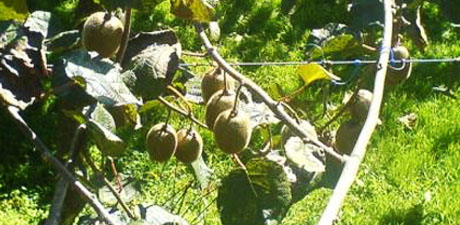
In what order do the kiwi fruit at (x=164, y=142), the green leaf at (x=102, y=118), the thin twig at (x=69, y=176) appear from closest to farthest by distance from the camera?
1. the thin twig at (x=69, y=176)
2. the green leaf at (x=102, y=118)
3. the kiwi fruit at (x=164, y=142)

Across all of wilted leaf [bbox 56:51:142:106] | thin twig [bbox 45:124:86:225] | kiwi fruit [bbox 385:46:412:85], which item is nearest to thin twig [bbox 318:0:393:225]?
kiwi fruit [bbox 385:46:412:85]

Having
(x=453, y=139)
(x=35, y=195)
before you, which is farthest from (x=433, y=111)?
(x=35, y=195)

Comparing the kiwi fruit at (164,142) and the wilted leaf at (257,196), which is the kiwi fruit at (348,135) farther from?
the kiwi fruit at (164,142)

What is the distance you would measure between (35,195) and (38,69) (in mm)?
2592

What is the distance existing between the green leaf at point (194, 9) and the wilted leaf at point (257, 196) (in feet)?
0.77

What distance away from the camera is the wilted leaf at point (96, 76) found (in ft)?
3.79

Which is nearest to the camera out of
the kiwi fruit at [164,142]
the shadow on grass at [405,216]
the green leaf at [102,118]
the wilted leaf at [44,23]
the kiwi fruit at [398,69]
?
the green leaf at [102,118]

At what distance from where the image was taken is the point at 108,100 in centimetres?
115

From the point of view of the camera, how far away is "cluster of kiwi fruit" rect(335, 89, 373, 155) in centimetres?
147

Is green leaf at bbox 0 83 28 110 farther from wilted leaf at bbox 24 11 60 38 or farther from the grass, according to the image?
the grass

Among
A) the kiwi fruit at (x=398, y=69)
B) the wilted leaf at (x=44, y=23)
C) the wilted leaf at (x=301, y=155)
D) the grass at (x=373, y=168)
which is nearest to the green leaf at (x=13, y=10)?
the wilted leaf at (x=44, y=23)

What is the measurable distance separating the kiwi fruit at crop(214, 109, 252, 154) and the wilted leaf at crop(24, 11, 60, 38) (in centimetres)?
29

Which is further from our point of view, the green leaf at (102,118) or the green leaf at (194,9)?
the green leaf at (194,9)

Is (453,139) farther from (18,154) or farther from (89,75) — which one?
(89,75)
